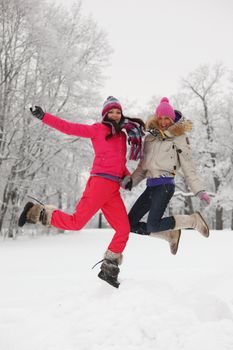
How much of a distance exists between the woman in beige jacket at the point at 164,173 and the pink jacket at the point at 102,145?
0.73ft

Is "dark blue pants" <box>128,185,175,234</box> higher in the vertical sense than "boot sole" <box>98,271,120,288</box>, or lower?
higher

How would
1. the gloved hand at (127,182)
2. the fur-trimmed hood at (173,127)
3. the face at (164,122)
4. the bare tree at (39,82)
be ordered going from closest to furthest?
1. the gloved hand at (127,182)
2. the fur-trimmed hood at (173,127)
3. the face at (164,122)
4. the bare tree at (39,82)

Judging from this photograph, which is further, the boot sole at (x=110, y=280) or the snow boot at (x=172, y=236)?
the snow boot at (x=172, y=236)

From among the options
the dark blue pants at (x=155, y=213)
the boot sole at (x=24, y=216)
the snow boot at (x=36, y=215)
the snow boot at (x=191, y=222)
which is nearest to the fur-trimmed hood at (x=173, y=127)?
the dark blue pants at (x=155, y=213)

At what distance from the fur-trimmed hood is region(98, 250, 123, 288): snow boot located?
4.42 feet

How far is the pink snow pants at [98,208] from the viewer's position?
3822 mm

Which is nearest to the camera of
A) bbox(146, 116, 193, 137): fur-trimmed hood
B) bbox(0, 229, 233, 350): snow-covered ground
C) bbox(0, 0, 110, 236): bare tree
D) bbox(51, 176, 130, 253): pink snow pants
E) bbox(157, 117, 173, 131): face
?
bbox(0, 229, 233, 350): snow-covered ground

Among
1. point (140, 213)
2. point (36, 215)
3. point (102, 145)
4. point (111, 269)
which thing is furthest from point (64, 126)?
point (111, 269)

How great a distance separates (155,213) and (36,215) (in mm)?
1216

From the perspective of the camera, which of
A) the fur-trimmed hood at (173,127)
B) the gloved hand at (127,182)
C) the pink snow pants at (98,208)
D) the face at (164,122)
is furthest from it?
the face at (164,122)

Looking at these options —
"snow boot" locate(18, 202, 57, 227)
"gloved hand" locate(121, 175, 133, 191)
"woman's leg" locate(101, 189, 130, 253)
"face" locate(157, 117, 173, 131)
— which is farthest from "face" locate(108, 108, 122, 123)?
"snow boot" locate(18, 202, 57, 227)

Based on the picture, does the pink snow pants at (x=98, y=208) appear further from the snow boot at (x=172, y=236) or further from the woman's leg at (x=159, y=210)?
the snow boot at (x=172, y=236)

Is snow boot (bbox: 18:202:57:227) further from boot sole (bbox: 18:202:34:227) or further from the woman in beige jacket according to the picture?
the woman in beige jacket

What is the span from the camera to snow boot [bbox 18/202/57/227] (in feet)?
12.9
